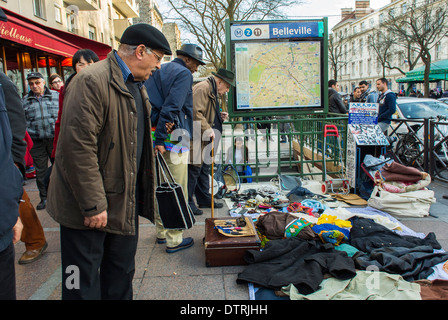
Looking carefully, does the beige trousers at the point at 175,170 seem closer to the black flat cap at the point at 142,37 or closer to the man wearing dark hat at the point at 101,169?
the man wearing dark hat at the point at 101,169

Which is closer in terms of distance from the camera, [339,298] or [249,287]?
[339,298]

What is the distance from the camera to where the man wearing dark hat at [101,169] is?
6.34 ft

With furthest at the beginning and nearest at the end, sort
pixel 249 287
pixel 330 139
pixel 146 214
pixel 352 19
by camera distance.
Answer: pixel 352 19 → pixel 330 139 → pixel 249 287 → pixel 146 214

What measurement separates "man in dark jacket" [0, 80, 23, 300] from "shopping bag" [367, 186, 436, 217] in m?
4.52

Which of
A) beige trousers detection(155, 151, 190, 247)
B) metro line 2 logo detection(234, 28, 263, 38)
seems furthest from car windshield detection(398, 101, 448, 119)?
beige trousers detection(155, 151, 190, 247)

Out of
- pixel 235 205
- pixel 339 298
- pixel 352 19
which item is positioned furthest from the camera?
pixel 352 19

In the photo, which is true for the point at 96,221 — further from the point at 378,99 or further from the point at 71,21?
the point at 71,21

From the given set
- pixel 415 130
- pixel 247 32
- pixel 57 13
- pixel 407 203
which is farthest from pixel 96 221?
pixel 57 13

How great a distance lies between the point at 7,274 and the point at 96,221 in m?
0.47

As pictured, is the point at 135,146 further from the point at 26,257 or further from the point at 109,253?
the point at 26,257

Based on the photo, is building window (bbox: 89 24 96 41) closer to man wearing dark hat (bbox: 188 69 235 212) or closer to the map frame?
the map frame

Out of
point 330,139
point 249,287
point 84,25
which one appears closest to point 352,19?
point 84,25
